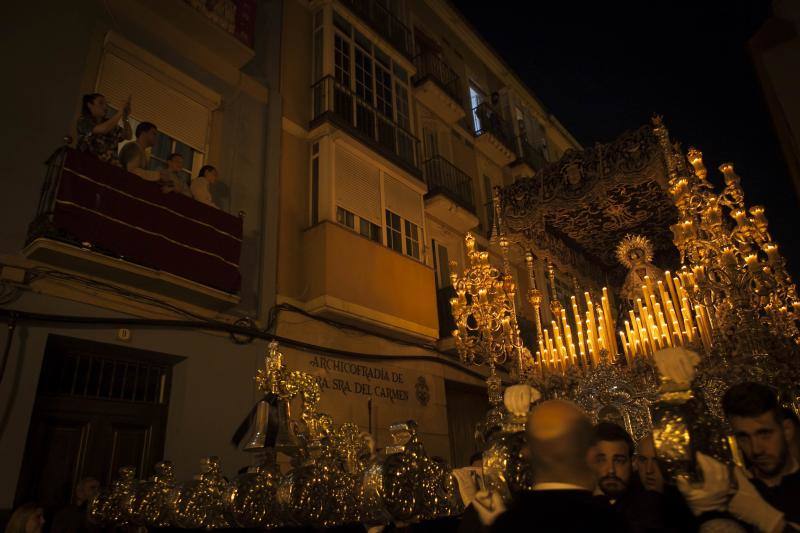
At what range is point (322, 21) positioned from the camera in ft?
32.9

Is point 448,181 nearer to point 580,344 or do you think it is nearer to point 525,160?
point 525,160

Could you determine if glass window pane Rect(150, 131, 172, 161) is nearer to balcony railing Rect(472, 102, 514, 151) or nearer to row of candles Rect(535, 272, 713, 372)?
row of candles Rect(535, 272, 713, 372)

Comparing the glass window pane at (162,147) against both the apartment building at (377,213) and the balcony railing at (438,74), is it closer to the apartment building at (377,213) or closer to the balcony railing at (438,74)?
the apartment building at (377,213)

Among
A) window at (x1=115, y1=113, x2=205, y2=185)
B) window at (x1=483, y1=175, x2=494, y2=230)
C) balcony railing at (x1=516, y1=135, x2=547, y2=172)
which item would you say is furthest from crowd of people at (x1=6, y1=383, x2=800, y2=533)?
balcony railing at (x1=516, y1=135, x2=547, y2=172)

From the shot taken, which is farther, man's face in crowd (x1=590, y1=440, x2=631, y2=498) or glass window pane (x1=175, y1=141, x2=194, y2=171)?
glass window pane (x1=175, y1=141, x2=194, y2=171)

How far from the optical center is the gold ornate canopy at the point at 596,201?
7316 millimetres

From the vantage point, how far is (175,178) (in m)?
6.59

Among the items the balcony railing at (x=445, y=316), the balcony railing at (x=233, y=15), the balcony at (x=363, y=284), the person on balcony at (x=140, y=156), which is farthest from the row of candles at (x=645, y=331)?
the balcony railing at (x=233, y=15)

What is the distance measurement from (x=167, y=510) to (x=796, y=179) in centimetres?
291

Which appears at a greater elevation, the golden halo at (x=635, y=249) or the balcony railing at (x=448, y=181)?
the balcony railing at (x=448, y=181)

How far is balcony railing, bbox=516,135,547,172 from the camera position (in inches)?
617

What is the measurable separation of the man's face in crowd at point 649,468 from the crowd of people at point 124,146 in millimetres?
5842

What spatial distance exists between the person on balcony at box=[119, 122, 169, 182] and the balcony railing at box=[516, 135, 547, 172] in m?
11.1

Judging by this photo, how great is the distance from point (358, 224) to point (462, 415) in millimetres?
4712
